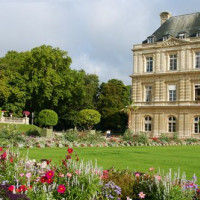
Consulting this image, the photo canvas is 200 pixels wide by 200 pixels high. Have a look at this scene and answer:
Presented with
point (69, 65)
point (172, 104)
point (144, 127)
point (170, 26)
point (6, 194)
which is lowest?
point (6, 194)

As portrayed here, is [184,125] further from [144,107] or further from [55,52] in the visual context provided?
[55,52]

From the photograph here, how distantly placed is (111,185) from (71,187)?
626mm

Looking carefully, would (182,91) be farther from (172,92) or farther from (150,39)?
(150,39)

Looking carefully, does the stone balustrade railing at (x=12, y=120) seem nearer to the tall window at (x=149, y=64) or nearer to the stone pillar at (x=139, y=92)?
the stone pillar at (x=139, y=92)

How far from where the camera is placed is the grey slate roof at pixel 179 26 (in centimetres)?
4025

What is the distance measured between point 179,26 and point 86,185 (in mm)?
39641

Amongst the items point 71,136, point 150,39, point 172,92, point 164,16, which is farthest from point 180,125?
point 71,136

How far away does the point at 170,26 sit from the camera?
42.7 metres

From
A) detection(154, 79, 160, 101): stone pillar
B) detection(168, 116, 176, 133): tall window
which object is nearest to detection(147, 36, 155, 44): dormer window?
detection(154, 79, 160, 101): stone pillar

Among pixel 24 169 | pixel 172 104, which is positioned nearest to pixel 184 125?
pixel 172 104

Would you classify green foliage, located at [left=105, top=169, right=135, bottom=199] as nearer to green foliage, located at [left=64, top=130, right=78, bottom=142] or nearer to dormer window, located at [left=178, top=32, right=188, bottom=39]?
green foliage, located at [left=64, top=130, right=78, bottom=142]

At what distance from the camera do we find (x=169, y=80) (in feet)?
130

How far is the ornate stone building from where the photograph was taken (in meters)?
38.2

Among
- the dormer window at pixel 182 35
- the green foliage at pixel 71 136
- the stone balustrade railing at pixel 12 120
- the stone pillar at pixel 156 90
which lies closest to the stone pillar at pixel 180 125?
the stone pillar at pixel 156 90
